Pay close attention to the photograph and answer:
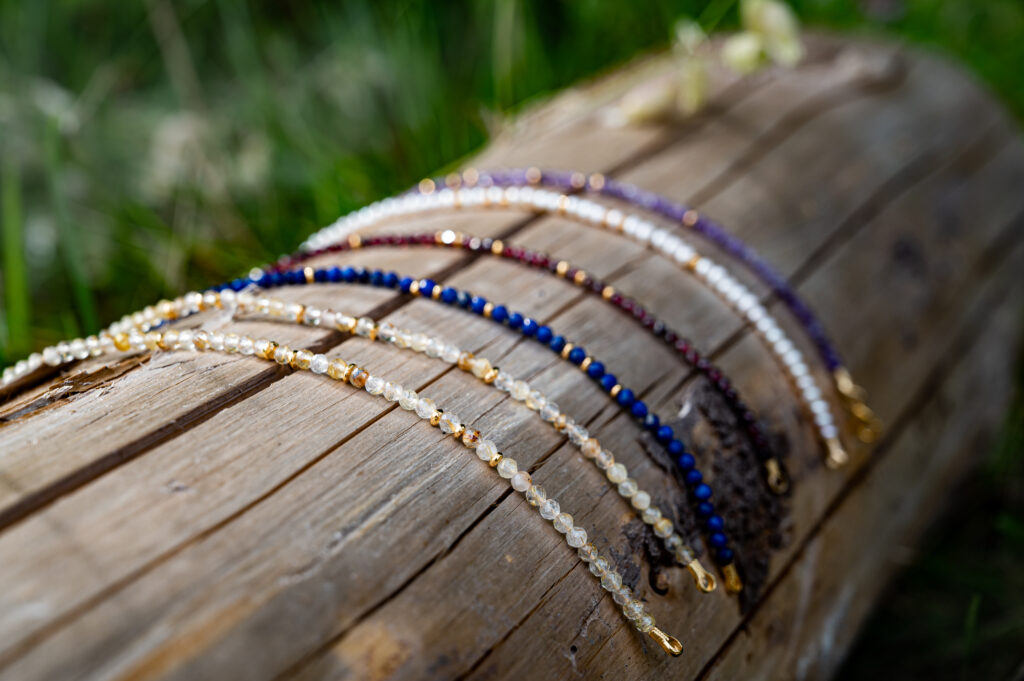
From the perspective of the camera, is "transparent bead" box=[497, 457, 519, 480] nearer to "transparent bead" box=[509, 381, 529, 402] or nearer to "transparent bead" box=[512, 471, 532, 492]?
"transparent bead" box=[512, 471, 532, 492]

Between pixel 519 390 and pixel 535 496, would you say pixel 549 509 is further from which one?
pixel 519 390

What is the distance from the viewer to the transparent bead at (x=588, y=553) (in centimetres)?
109

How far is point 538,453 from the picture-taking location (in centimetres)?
117

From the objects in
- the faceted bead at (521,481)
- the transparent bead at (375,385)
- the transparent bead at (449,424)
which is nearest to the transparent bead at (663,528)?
the faceted bead at (521,481)

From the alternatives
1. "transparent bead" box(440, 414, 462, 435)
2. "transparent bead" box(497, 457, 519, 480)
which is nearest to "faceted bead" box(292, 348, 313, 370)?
"transparent bead" box(440, 414, 462, 435)

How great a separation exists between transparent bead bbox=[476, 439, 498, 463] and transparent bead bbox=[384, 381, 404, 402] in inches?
5.4

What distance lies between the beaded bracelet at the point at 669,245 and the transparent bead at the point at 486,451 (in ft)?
2.14

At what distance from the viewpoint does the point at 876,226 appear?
1886 mm

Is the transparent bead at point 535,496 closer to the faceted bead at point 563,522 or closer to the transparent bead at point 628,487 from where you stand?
the faceted bead at point 563,522

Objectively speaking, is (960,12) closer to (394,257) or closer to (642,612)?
(394,257)

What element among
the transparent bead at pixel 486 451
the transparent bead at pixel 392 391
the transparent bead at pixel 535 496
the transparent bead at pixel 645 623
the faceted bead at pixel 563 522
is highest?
the transparent bead at pixel 392 391

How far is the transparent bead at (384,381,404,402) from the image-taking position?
114 cm

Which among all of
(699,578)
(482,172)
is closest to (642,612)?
(699,578)

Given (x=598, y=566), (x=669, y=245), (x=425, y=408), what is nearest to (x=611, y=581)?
(x=598, y=566)
